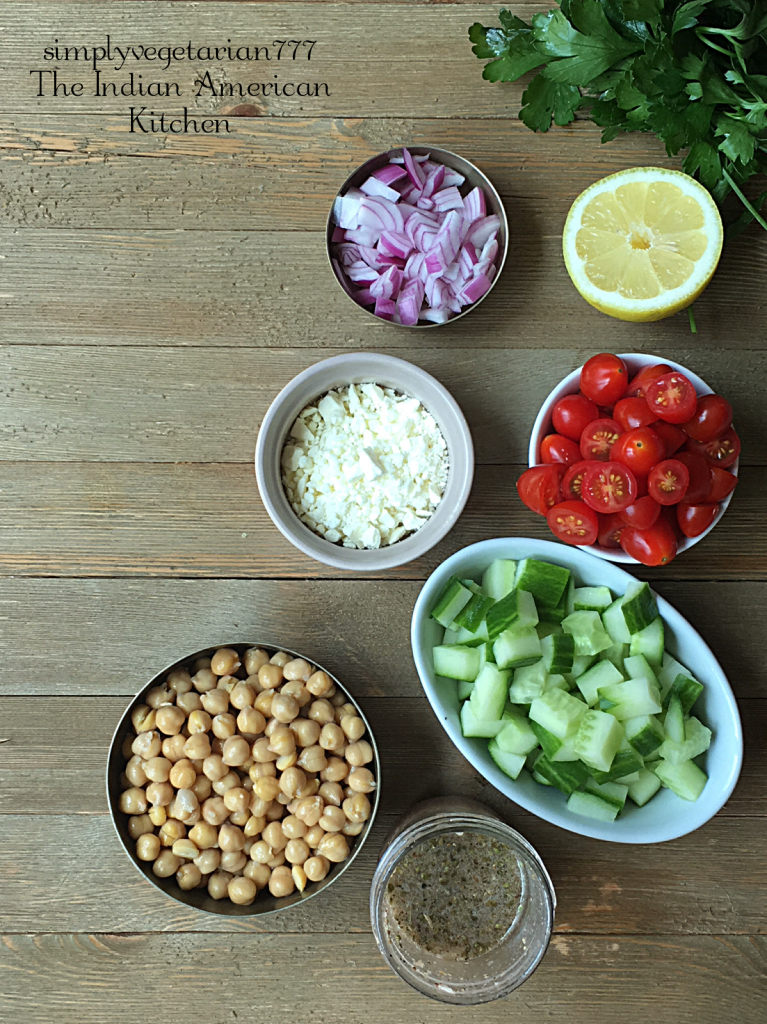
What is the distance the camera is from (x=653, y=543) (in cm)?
117

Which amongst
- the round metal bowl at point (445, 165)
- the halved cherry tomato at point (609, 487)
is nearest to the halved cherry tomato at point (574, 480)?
the halved cherry tomato at point (609, 487)

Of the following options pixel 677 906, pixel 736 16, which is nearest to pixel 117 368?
pixel 736 16

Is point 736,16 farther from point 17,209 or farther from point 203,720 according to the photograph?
point 203,720

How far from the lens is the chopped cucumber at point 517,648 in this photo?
1192 millimetres

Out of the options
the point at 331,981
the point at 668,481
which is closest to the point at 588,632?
the point at 668,481

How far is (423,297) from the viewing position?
132cm

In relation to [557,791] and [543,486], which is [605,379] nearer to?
[543,486]

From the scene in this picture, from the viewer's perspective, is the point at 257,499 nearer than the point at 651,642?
No

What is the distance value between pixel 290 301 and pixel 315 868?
0.98 m

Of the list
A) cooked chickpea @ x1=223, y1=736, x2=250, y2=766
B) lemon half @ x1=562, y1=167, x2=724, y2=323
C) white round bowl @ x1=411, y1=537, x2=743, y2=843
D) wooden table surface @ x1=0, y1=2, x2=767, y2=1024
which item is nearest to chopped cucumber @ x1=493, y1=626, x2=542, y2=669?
white round bowl @ x1=411, y1=537, x2=743, y2=843

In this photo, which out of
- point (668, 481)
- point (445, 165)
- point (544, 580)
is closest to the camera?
point (668, 481)

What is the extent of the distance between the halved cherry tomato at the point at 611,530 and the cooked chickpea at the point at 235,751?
0.68 m

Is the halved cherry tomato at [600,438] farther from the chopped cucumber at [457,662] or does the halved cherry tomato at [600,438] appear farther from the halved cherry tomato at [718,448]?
the chopped cucumber at [457,662]

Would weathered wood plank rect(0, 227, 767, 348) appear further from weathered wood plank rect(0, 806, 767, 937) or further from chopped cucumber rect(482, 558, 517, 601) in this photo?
weathered wood plank rect(0, 806, 767, 937)
